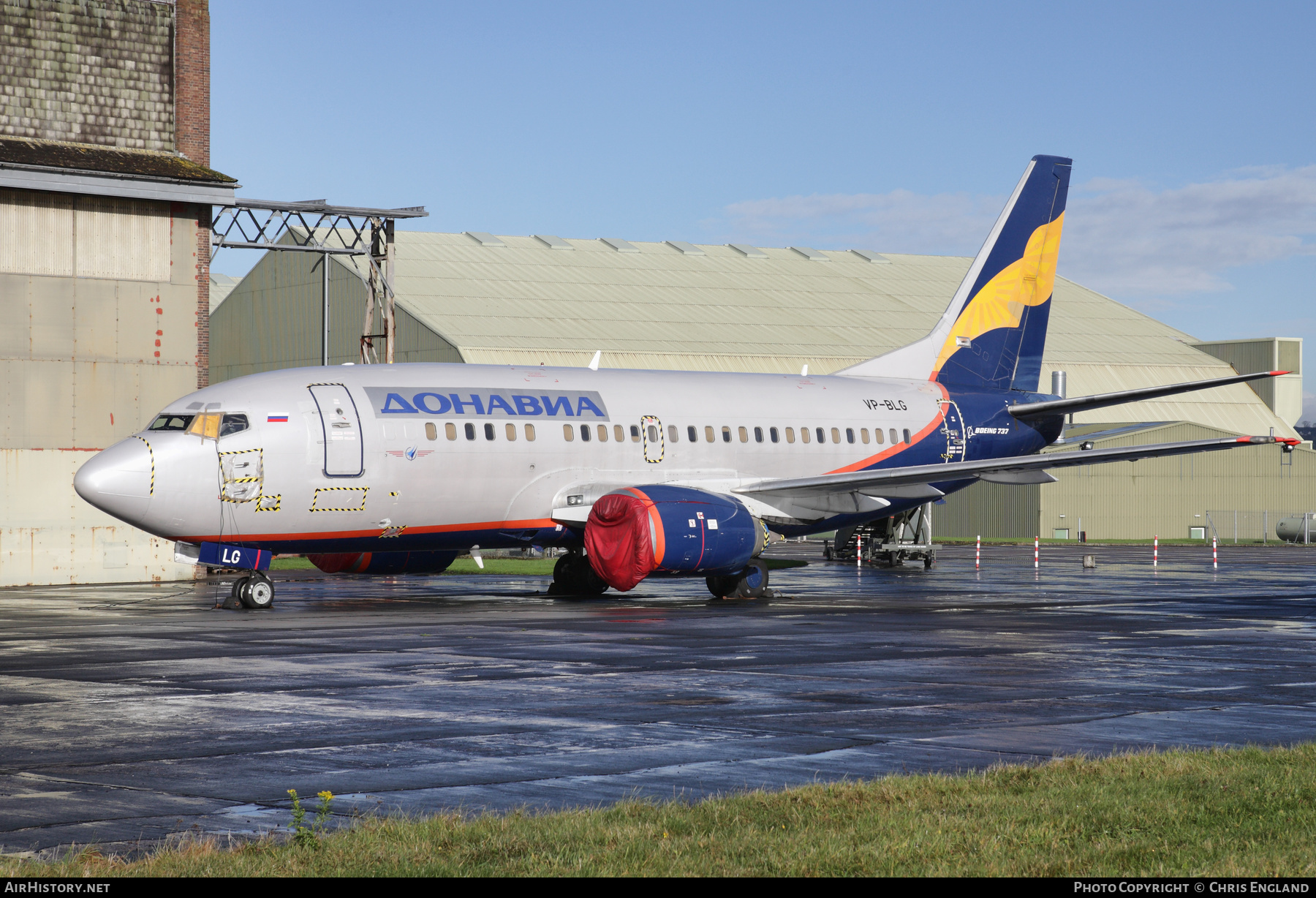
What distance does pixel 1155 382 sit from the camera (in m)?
79.7

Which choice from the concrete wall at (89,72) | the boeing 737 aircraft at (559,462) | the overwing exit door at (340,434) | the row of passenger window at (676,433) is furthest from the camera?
the concrete wall at (89,72)

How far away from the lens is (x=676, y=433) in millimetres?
31016

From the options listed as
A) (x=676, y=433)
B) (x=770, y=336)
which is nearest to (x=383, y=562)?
(x=676, y=433)

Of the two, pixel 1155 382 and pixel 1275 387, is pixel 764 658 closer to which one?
pixel 1155 382

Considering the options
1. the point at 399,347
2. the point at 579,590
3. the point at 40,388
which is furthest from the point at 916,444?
the point at 399,347

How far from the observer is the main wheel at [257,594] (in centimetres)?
2609

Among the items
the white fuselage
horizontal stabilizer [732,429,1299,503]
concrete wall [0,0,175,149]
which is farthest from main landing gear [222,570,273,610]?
concrete wall [0,0,175,149]

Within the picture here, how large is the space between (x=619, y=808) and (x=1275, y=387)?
81677mm

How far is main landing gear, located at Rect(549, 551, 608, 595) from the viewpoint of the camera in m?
30.8

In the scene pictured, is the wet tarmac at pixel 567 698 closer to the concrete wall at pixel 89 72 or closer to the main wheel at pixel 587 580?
the main wheel at pixel 587 580

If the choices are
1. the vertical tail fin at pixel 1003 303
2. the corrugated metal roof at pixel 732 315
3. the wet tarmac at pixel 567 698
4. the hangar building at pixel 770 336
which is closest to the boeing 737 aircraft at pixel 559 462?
the vertical tail fin at pixel 1003 303

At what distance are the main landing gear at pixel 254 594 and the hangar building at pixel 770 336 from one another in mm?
36609

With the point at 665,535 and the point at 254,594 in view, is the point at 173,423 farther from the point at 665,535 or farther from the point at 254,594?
the point at 665,535

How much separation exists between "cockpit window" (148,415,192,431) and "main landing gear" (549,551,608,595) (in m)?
8.27
